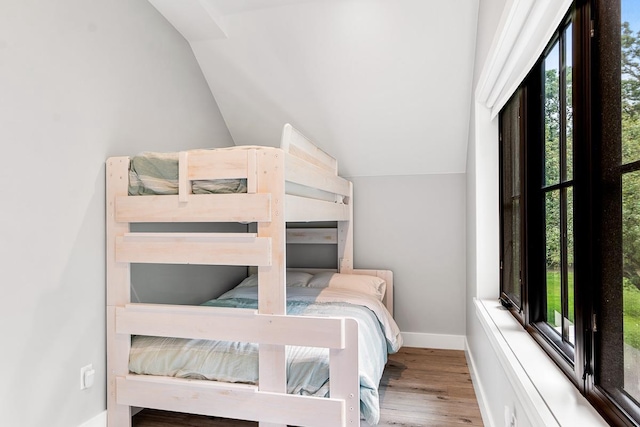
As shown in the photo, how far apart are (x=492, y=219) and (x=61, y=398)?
235 cm

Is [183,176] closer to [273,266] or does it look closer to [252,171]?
[252,171]

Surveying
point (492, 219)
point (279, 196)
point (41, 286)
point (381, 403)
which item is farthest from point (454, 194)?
point (41, 286)

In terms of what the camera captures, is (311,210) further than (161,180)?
Yes

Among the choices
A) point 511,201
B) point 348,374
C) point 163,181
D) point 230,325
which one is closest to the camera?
point 348,374

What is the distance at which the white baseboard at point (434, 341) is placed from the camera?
330 centimetres

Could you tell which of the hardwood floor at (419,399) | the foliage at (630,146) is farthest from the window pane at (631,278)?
the hardwood floor at (419,399)

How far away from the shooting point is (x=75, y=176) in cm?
184

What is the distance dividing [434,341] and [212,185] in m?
2.42

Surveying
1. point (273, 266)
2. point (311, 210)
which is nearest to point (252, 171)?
point (273, 266)

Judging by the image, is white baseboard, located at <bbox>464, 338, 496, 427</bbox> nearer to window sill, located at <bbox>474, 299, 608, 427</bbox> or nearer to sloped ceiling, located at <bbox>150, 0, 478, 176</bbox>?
window sill, located at <bbox>474, 299, 608, 427</bbox>

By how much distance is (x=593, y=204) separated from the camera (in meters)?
1.05

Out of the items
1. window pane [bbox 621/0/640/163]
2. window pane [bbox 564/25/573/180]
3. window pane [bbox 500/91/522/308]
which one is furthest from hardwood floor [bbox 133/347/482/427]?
window pane [bbox 621/0/640/163]

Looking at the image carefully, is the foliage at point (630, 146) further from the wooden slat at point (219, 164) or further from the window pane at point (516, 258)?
the wooden slat at point (219, 164)

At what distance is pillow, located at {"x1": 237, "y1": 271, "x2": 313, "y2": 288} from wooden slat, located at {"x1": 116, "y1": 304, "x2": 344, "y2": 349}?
1.15 m
